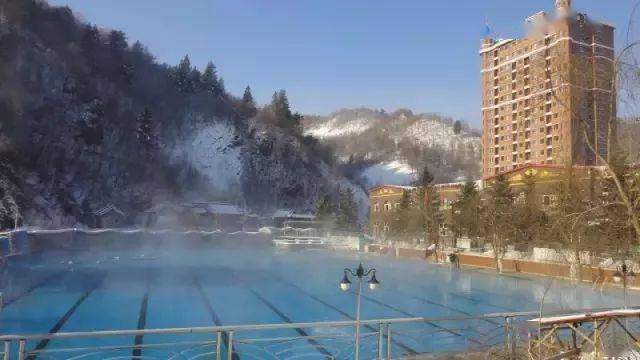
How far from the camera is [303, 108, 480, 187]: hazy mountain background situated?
117375 mm

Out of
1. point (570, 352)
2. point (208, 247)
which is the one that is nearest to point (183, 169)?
point (208, 247)

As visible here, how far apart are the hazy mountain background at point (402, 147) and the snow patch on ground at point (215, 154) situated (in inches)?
1565

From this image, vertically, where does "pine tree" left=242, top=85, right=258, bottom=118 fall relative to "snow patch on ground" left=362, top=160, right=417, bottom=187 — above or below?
above

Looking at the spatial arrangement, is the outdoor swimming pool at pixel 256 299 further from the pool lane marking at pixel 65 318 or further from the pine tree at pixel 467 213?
the pine tree at pixel 467 213

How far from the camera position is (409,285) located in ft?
72.1

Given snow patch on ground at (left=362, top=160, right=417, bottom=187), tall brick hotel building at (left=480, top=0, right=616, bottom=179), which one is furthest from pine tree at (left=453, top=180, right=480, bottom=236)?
snow patch on ground at (left=362, top=160, right=417, bottom=187)

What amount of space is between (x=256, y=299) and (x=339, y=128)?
445 feet

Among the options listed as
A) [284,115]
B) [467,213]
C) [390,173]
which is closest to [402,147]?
[390,173]

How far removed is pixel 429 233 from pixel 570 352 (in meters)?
33.6

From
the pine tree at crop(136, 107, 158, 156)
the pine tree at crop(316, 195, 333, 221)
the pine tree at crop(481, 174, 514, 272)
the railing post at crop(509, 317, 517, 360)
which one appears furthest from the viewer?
the pine tree at crop(136, 107, 158, 156)

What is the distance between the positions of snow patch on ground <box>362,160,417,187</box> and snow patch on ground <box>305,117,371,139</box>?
21.3m

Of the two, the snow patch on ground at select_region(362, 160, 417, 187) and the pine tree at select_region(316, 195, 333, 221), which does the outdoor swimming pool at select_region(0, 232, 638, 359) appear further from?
the snow patch on ground at select_region(362, 160, 417, 187)

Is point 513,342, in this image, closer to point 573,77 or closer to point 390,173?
point 573,77

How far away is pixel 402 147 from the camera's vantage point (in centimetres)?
12744
